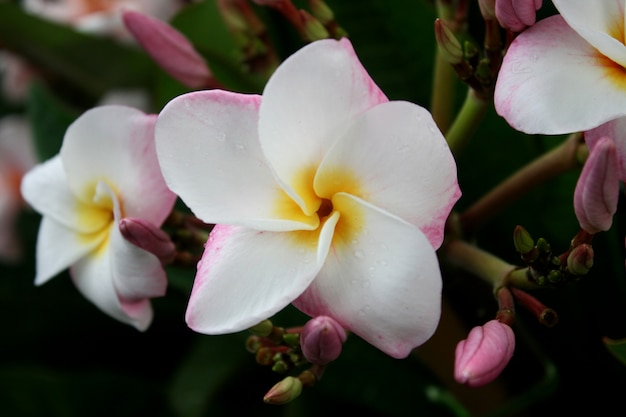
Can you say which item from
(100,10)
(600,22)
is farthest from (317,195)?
(100,10)

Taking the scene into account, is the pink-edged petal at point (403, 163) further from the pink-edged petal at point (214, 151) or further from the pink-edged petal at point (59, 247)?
the pink-edged petal at point (59, 247)

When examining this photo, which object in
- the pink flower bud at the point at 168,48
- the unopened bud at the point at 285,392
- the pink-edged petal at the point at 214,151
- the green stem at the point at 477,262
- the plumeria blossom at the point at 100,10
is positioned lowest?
the plumeria blossom at the point at 100,10

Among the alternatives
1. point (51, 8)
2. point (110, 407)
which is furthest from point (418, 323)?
point (51, 8)

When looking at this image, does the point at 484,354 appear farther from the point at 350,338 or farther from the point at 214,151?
the point at 350,338

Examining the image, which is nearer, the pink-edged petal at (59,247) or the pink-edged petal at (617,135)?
the pink-edged petal at (617,135)

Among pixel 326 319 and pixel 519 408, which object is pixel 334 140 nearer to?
pixel 326 319

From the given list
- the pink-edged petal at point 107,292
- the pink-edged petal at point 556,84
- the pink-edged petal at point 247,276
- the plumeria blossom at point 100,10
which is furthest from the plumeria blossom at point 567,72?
the plumeria blossom at point 100,10
